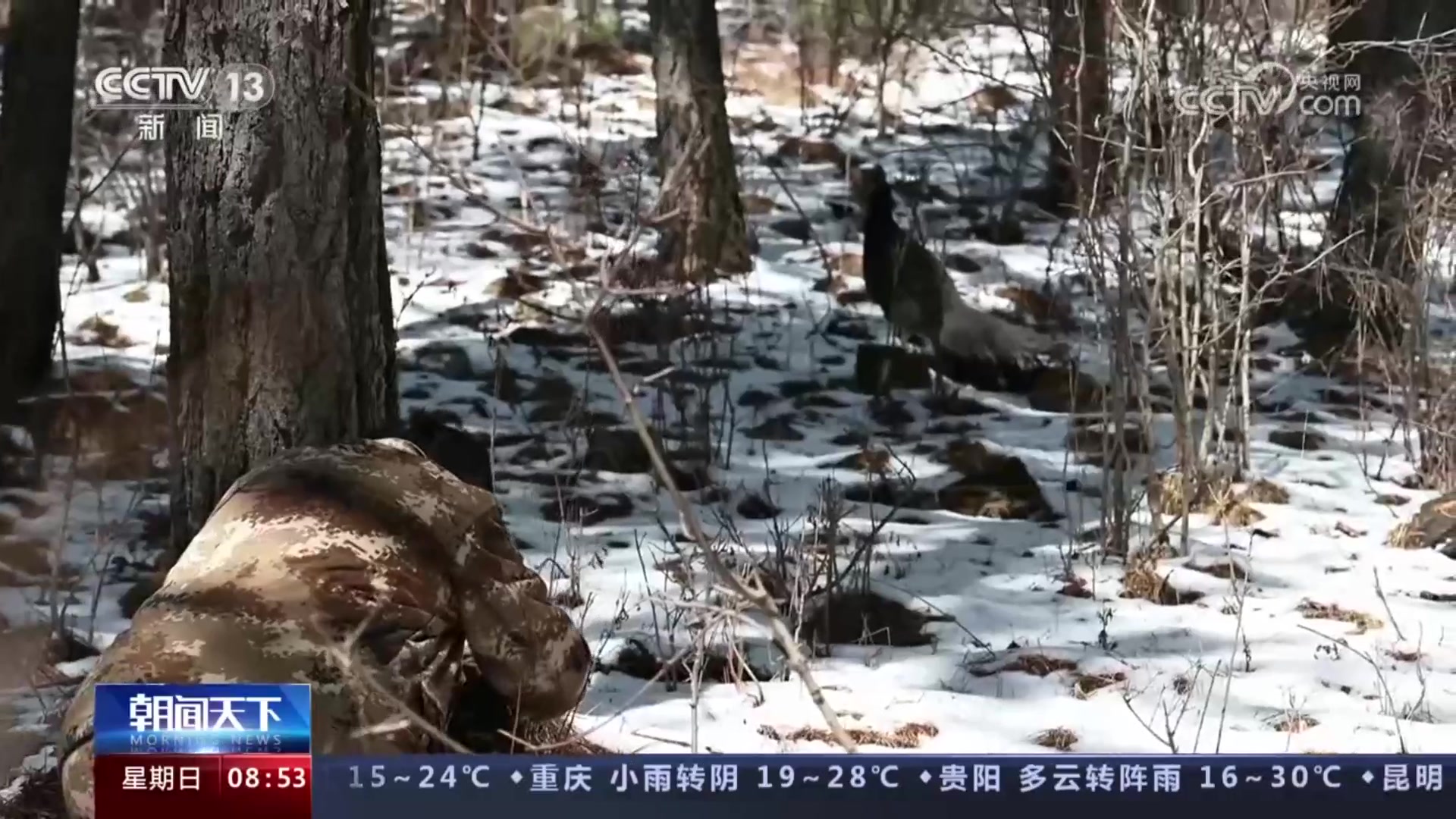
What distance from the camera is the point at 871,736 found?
7.14ft

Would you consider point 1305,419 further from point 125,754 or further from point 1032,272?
point 125,754

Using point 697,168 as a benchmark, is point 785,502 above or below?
below

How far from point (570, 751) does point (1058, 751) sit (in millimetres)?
615

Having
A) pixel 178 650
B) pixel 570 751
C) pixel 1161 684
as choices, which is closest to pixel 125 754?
pixel 178 650

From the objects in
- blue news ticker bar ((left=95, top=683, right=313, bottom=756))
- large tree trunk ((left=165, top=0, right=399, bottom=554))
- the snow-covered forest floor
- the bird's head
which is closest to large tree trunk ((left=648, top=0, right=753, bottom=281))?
the snow-covered forest floor

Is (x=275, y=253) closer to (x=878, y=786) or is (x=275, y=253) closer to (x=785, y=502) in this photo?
(x=785, y=502)

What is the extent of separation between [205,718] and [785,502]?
0.83 meters

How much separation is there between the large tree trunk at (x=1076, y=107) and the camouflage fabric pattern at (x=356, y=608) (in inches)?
37.5

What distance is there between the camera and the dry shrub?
2164 millimetres

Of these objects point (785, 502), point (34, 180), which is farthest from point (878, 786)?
point (34, 180)

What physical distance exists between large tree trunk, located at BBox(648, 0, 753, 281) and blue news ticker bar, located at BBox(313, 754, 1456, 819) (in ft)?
2.45

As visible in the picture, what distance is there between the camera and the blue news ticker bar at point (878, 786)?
203cm

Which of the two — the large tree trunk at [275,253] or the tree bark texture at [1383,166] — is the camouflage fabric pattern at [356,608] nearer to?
the large tree trunk at [275,253]

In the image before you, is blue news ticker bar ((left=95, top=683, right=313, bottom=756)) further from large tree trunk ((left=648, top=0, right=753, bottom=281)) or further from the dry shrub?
large tree trunk ((left=648, top=0, right=753, bottom=281))
